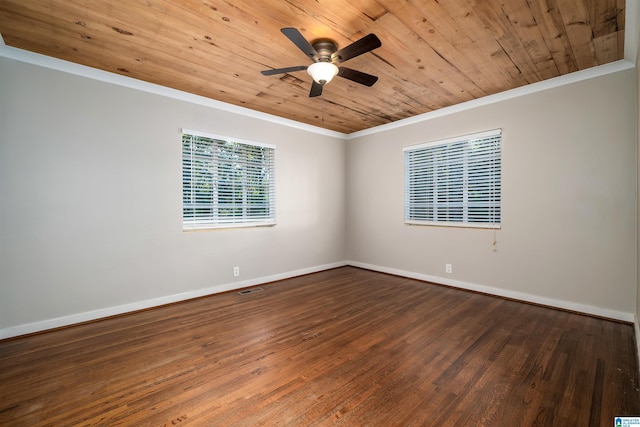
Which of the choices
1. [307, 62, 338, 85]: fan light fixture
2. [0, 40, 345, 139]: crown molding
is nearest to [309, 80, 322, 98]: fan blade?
[307, 62, 338, 85]: fan light fixture

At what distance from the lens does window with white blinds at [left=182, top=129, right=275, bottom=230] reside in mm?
3793

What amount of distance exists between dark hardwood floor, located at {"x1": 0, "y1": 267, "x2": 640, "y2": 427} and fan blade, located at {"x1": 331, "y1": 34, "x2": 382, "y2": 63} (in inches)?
95.1

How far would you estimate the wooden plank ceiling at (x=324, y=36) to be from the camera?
6.86 ft

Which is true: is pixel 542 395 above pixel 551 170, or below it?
below

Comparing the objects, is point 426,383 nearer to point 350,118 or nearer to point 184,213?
point 184,213

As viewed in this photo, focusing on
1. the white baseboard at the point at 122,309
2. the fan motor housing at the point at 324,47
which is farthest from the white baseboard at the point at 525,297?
the fan motor housing at the point at 324,47

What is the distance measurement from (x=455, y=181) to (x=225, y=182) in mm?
3414

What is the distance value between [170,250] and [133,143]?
4.43 ft

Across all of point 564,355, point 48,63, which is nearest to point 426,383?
point 564,355

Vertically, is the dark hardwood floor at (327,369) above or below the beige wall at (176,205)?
below

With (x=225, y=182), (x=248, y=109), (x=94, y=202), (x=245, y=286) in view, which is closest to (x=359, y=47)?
(x=248, y=109)

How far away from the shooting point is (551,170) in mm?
3357

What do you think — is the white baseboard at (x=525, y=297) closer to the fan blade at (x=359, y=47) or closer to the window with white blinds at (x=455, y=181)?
the window with white blinds at (x=455, y=181)

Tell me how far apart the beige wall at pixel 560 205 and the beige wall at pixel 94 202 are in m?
→ 3.28
